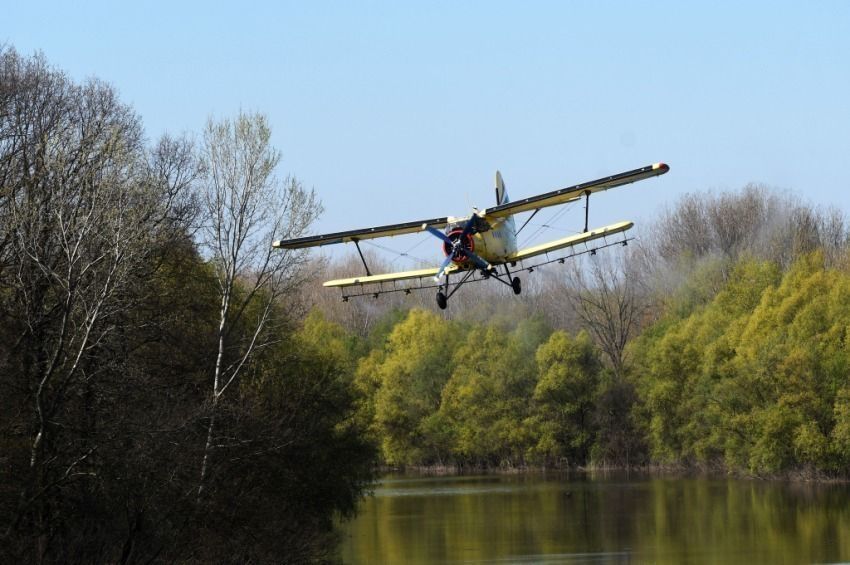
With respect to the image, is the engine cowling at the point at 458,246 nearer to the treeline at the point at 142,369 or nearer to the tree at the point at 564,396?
the treeline at the point at 142,369

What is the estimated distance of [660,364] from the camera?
2309 inches

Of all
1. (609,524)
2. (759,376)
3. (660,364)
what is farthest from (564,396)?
(609,524)

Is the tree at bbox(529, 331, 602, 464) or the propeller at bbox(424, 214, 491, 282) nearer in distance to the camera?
the propeller at bbox(424, 214, 491, 282)

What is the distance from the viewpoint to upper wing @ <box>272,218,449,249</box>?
2738cm

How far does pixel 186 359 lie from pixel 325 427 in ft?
15.2

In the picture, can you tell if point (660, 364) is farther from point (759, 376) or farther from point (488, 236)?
point (488, 236)

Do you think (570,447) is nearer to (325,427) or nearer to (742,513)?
(742,513)

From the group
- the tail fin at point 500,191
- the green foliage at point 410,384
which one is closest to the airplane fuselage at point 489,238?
the tail fin at point 500,191

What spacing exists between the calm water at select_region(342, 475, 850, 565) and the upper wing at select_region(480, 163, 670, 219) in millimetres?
9776

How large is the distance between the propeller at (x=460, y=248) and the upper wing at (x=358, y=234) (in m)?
0.61

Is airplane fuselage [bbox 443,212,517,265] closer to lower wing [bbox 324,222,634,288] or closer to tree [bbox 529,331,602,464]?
lower wing [bbox 324,222,634,288]

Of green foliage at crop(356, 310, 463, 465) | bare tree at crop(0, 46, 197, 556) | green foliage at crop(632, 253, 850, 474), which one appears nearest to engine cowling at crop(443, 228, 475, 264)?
bare tree at crop(0, 46, 197, 556)

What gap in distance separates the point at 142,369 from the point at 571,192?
9.31m

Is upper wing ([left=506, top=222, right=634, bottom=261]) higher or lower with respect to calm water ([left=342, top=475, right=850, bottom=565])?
higher
